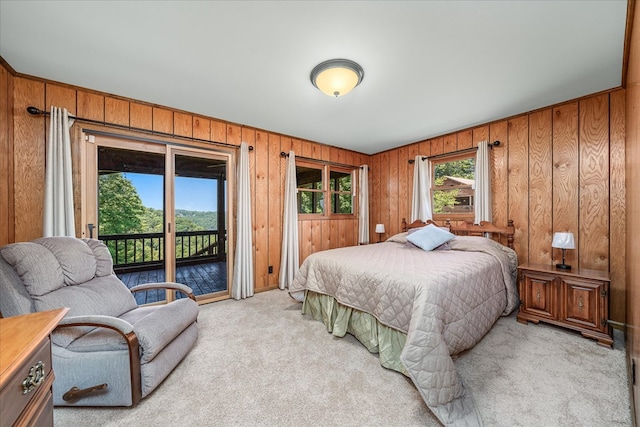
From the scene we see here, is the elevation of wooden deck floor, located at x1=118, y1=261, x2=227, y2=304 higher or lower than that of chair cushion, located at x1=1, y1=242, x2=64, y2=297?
lower

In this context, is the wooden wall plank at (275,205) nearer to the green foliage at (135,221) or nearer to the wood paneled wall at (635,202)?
the green foliage at (135,221)

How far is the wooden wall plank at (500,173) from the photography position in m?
3.37

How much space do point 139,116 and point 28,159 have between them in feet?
3.47

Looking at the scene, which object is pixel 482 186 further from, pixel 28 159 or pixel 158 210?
pixel 158 210

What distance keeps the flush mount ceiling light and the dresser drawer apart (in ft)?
7.76

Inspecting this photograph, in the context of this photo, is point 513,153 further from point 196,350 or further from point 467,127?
point 196,350

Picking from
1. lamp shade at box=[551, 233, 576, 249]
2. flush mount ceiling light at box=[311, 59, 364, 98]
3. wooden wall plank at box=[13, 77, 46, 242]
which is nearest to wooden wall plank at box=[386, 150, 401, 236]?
lamp shade at box=[551, 233, 576, 249]

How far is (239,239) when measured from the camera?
3.50 meters

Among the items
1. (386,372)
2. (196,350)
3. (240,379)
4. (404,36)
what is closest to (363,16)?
(404,36)

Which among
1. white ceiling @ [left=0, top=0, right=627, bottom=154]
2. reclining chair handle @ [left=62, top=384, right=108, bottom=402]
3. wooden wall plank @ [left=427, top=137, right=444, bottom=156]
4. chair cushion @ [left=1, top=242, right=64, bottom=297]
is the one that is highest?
white ceiling @ [left=0, top=0, right=627, bottom=154]

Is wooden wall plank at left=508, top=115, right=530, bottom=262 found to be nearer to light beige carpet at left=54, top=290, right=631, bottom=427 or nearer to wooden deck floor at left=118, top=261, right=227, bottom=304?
light beige carpet at left=54, top=290, right=631, bottom=427

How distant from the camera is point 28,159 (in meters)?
2.32

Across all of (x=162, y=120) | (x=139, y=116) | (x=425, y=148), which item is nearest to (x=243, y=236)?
(x=162, y=120)

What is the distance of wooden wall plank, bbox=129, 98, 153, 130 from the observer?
9.25ft
